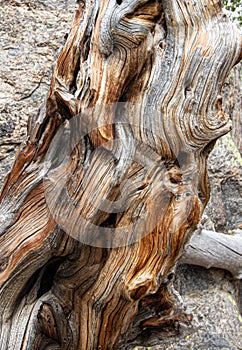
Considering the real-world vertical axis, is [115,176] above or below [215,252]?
above

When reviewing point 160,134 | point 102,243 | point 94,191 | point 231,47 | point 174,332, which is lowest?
point 174,332

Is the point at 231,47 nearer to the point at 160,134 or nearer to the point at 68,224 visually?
the point at 160,134

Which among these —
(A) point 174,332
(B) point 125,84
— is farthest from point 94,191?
(A) point 174,332

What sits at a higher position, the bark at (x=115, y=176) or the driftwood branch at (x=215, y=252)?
the bark at (x=115, y=176)

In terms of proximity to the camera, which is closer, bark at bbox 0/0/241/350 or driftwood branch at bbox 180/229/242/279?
bark at bbox 0/0/241/350

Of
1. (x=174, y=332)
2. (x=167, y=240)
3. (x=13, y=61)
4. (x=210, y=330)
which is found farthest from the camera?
(x=13, y=61)
